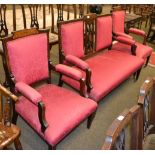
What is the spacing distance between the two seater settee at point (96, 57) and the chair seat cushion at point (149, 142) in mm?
752

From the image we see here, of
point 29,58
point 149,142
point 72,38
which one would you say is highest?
point 72,38

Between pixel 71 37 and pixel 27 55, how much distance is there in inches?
25.7

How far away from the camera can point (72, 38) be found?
7.83 feet

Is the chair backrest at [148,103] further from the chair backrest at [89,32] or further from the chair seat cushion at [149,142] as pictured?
the chair backrest at [89,32]

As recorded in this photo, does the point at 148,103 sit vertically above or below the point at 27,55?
below

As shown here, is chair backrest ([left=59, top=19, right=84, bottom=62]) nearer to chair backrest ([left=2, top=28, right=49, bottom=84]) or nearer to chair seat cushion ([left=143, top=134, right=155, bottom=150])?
chair backrest ([left=2, top=28, right=49, bottom=84])

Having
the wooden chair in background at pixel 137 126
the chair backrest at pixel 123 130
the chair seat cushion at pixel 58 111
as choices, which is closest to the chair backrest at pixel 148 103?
the wooden chair in background at pixel 137 126

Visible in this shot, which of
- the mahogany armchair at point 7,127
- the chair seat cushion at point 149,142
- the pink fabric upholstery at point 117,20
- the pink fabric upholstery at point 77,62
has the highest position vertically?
the pink fabric upholstery at point 117,20

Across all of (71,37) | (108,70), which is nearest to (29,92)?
(71,37)

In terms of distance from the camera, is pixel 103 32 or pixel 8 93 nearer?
pixel 8 93

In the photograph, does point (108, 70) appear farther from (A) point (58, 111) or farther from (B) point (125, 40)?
(A) point (58, 111)

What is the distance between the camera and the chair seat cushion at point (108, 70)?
220 centimetres

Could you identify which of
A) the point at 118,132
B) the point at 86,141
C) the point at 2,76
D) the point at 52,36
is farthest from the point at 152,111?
the point at 2,76

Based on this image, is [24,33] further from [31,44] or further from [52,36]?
[52,36]
